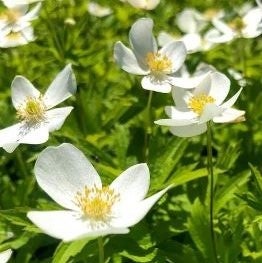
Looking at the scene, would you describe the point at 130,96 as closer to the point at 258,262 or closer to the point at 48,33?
the point at 48,33

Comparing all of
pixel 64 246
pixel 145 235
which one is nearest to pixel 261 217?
pixel 145 235

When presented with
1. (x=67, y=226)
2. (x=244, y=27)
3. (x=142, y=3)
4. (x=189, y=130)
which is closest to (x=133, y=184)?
(x=67, y=226)

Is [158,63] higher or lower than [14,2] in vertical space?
lower

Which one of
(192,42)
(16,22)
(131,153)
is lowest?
(131,153)

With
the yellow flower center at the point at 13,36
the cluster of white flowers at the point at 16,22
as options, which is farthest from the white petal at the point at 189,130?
the yellow flower center at the point at 13,36

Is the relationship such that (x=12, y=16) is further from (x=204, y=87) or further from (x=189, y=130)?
(x=189, y=130)

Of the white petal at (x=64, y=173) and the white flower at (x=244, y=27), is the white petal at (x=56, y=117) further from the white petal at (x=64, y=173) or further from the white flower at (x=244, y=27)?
the white flower at (x=244, y=27)
